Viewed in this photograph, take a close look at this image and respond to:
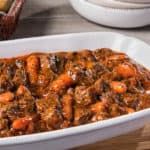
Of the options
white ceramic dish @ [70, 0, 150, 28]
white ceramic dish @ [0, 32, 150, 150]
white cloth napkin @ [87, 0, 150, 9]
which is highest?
white cloth napkin @ [87, 0, 150, 9]

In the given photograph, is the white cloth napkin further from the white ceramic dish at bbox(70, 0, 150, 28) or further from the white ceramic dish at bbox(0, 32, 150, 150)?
the white ceramic dish at bbox(0, 32, 150, 150)

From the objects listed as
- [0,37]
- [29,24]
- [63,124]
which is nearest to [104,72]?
[63,124]

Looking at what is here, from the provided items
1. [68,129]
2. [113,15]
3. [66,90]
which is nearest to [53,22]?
[113,15]

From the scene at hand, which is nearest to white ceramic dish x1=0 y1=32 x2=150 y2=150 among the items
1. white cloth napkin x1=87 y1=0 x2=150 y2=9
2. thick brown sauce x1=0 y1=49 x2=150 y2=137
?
thick brown sauce x1=0 y1=49 x2=150 y2=137

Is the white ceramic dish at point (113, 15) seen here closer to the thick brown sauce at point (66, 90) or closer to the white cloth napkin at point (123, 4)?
the white cloth napkin at point (123, 4)

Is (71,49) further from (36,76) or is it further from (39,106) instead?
(39,106)

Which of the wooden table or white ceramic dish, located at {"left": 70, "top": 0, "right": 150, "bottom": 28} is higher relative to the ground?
white ceramic dish, located at {"left": 70, "top": 0, "right": 150, "bottom": 28}
